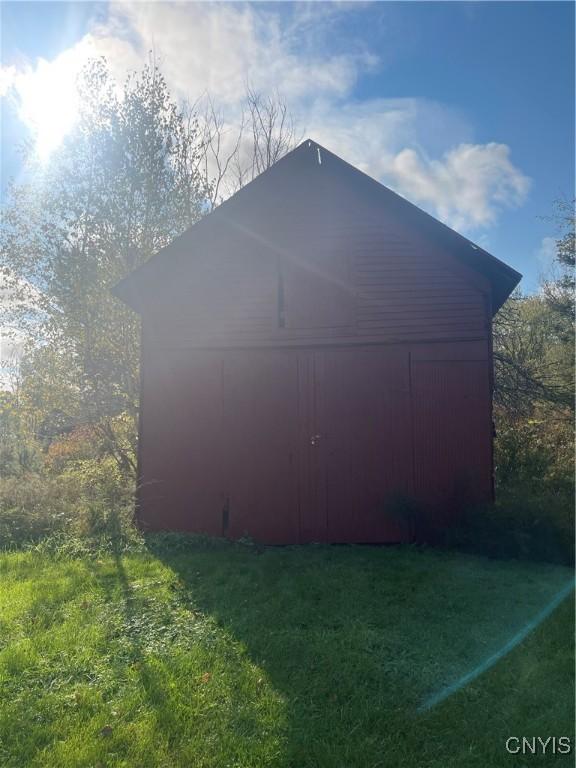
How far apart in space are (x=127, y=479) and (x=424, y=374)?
639 cm

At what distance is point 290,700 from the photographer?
134 inches

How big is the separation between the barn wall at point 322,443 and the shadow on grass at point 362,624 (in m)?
0.78

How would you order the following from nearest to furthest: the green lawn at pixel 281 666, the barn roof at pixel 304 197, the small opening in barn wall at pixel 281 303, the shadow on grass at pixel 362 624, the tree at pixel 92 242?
the green lawn at pixel 281 666 < the shadow on grass at pixel 362 624 < the barn roof at pixel 304 197 < the small opening in barn wall at pixel 281 303 < the tree at pixel 92 242

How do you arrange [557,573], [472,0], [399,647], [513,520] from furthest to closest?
[472,0] → [513,520] → [557,573] → [399,647]

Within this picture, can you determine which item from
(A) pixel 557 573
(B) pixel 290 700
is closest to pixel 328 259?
(A) pixel 557 573

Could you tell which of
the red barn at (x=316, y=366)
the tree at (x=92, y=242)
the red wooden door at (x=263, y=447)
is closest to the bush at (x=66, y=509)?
the red barn at (x=316, y=366)

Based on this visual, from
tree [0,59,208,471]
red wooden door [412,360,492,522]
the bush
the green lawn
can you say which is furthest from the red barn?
tree [0,59,208,471]

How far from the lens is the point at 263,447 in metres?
8.09

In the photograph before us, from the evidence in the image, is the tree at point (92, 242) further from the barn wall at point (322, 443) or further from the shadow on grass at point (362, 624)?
the shadow on grass at point (362, 624)

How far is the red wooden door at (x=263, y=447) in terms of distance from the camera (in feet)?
26.3

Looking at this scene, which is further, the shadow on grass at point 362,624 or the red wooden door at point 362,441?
the red wooden door at point 362,441

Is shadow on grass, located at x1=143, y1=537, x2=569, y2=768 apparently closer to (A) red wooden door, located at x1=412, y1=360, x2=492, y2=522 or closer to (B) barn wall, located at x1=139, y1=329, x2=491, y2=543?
(B) barn wall, located at x1=139, y1=329, x2=491, y2=543

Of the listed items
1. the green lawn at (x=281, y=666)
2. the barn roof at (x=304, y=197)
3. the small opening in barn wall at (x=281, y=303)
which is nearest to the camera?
the green lawn at (x=281, y=666)

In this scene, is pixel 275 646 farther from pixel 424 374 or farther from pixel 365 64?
pixel 365 64
